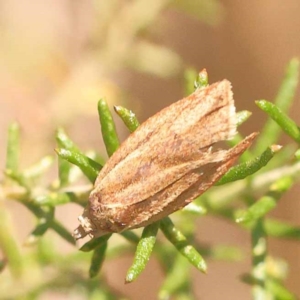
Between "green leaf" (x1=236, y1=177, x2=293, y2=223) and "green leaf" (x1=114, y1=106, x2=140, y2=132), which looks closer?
"green leaf" (x1=114, y1=106, x2=140, y2=132)

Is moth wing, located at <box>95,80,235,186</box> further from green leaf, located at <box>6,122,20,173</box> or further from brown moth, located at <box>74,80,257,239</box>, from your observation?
green leaf, located at <box>6,122,20,173</box>

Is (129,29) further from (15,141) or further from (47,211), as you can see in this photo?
(47,211)

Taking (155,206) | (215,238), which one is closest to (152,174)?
(155,206)

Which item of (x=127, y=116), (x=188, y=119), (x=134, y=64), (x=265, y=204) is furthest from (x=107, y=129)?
(x=134, y=64)

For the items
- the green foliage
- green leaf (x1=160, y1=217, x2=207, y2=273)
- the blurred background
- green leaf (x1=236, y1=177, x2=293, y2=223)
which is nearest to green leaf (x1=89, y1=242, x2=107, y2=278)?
the green foliage

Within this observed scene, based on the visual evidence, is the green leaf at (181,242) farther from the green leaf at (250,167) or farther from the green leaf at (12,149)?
the green leaf at (12,149)
